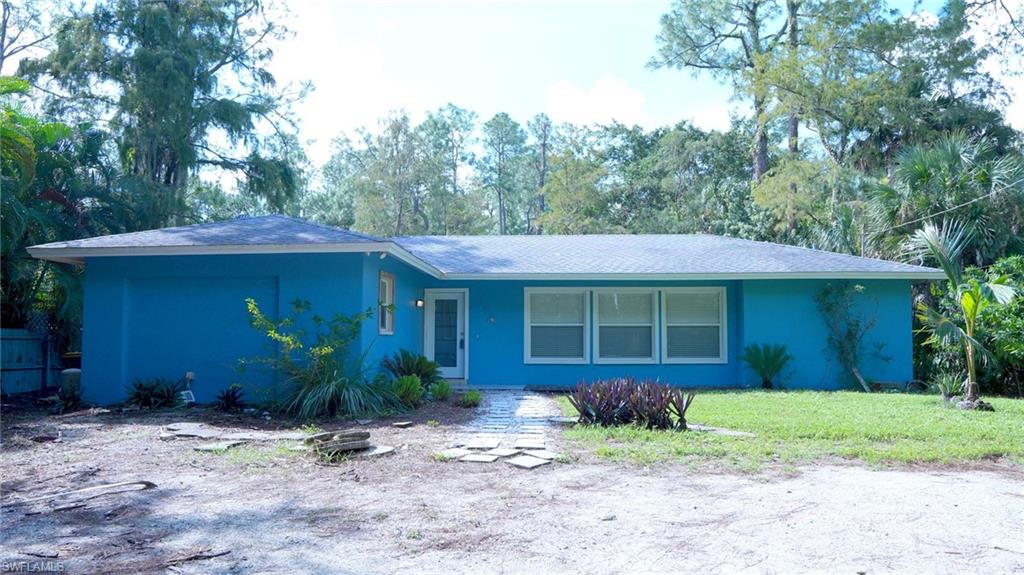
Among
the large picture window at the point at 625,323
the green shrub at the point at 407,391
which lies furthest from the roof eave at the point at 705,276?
the green shrub at the point at 407,391

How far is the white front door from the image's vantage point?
1480cm

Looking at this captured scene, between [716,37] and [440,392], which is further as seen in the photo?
[716,37]

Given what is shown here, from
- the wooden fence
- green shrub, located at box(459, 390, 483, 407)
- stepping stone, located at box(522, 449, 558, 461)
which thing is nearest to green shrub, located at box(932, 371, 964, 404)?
green shrub, located at box(459, 390, 483, 407)

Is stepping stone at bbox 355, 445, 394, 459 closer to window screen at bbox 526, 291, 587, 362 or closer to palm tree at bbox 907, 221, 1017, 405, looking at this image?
window screen at bbox 526, 291, 587, 362

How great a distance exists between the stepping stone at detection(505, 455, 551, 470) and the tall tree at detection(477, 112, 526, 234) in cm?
3600

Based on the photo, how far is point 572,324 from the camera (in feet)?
48.5

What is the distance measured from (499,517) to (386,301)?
7.52 metres

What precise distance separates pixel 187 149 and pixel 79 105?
3.39 metres

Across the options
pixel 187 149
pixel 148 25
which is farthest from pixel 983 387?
pixel 148 25

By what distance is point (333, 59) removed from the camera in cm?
1514

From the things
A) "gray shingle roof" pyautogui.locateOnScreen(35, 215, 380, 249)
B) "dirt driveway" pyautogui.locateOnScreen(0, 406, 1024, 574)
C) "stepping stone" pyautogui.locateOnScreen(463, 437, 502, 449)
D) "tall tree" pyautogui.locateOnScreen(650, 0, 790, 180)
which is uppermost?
"tall tree" pyautogui.locateOnScreen(650, 0, 790, 180)

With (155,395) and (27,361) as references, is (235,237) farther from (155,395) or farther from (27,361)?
(27,361)

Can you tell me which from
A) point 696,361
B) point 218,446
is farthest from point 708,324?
point 218,446

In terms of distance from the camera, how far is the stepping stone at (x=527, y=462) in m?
6.50
